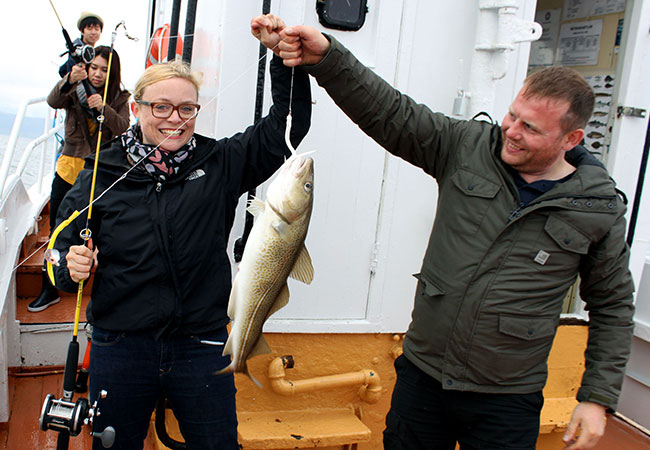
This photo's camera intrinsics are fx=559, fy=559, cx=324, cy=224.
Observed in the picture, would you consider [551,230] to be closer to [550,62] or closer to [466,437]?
[466,437]

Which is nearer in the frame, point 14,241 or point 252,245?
point 252,245

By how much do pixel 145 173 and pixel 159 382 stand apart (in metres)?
0.88

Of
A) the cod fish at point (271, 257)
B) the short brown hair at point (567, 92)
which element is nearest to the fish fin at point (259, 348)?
the cod fish at point (271, 257)

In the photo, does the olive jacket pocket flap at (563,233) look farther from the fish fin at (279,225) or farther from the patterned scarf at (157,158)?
the patterned scarf at (157,158)

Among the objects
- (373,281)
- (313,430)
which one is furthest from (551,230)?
(313,430)

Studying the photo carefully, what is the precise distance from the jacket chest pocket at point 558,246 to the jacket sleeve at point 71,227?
1.85 m

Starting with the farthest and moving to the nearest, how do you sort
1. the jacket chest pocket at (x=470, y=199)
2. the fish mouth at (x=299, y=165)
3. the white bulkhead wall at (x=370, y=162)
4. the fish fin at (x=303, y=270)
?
the white bulkhead wall at (x=370, y=162), the jacket chest pocket at (x=470, y=199), the fish fin at (x=303, y=270), the fish mouth at (x=299, y=165)

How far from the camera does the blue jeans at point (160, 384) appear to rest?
2.31 metres

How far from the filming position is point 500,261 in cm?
229

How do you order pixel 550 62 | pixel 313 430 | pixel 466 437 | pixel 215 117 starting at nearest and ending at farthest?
pixel 466 437 < pixel 215 117 < pixel 313 430 < pixel 550 62

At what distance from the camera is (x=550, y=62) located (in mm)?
5500

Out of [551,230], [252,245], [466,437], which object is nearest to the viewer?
[252,245]

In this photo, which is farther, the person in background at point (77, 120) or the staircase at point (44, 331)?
the person in background at point (77, 120)

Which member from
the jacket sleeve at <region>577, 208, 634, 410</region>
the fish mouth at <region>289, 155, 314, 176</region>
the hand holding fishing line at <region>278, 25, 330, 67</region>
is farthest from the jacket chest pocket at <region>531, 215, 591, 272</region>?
the hand holding fishing line at <region>278, 25, 330, 67</region>
